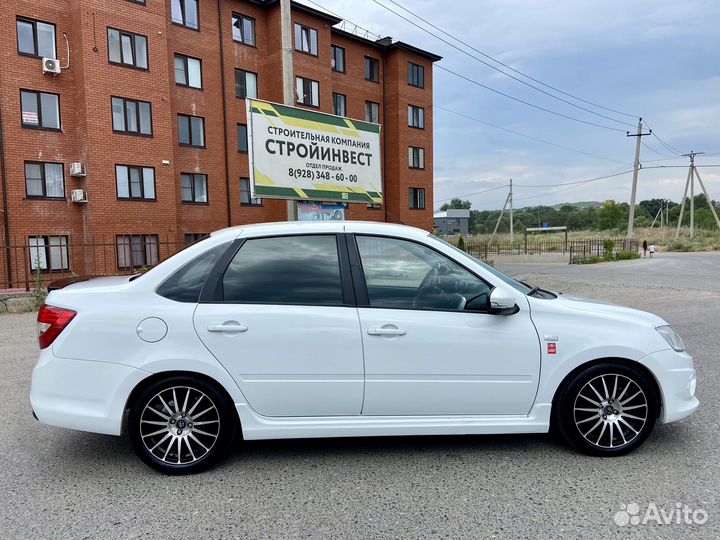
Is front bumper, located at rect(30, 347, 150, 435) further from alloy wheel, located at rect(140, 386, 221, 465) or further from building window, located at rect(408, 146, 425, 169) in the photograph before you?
building window, located at rect(408, 146, 425, 169)

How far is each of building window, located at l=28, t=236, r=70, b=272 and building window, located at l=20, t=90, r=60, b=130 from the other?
420 cm

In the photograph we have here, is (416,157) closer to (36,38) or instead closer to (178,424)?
(36,38)

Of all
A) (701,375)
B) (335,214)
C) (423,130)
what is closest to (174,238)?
(335,214)

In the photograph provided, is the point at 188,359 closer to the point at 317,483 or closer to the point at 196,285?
the point at 196,285

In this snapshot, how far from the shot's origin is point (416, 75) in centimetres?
3266

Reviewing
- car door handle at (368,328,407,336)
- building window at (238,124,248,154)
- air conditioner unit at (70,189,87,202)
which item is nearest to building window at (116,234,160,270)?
air conditioner unit at (70,189,87,202)

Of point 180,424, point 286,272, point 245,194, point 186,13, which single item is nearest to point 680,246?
point 245,194

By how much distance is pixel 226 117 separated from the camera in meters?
24.3

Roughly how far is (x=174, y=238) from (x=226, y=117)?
6632 millimetres

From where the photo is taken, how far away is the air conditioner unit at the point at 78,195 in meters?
19.2

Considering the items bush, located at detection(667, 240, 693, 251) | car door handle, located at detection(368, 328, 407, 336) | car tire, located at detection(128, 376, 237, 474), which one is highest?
car door handle, located at detection(368, 328, 407, 336)

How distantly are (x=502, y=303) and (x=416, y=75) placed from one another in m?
32.0

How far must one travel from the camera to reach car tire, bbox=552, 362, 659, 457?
3.59m

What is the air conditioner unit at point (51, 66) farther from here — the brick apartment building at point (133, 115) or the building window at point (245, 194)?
the building window at point (245, 194)
